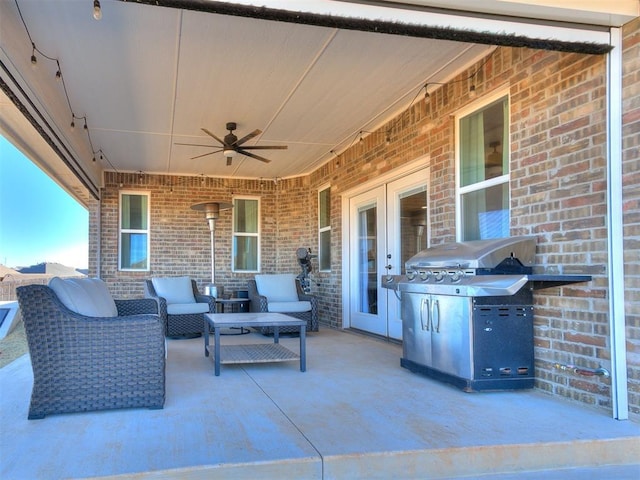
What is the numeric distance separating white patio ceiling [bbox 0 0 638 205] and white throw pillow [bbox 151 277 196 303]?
6.51ft

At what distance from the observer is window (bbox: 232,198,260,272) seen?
32.7 ft

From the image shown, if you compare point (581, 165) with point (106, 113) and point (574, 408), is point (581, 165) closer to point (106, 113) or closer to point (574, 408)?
point (574, 408)

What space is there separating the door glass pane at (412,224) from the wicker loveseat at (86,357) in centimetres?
347

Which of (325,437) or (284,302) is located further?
(284,302)

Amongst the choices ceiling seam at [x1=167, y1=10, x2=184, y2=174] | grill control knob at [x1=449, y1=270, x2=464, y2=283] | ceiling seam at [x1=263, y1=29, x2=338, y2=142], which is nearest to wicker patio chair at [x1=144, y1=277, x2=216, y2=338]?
ceiling seam at [x1=167, y1=10, x2=184, y2=174]

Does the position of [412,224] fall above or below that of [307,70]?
below

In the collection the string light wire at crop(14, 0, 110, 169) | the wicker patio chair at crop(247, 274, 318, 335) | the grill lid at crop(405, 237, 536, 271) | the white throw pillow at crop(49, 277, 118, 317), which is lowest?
the wicker patio chair at crop(247, 274, 318, 335)

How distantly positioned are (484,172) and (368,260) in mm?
2958

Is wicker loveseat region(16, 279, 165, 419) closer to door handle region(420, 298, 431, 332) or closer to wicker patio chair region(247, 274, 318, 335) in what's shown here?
door handle region(420, 298, 431, 332)

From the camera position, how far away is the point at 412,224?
6109 millimetres

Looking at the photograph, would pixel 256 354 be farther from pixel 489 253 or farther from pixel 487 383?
pixel 489 253

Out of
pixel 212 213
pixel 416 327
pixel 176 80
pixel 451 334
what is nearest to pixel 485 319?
pixel 451 334

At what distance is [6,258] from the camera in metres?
12.1

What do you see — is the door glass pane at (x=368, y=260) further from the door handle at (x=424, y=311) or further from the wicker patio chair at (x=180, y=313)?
the door handle at (x=424, y=311)
